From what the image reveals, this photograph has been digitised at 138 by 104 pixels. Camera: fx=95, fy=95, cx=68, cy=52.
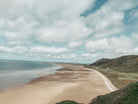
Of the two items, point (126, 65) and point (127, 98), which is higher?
point (127, 98)

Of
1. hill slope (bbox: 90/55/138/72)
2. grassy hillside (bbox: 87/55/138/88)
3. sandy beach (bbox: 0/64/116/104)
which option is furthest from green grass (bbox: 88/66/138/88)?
hill slope (bbox: 90/55/138/72)

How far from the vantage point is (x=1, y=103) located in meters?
18.7

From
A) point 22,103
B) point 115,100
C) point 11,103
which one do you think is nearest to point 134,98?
point 115,100

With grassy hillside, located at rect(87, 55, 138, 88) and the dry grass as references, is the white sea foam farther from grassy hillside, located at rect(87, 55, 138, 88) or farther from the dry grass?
grassy hillside, located at rect(87, 55, 138, 88)

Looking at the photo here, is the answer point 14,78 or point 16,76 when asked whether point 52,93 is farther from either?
point 16,76

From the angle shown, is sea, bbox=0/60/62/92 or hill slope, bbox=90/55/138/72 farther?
hill slope, bbox=90/55/138/72

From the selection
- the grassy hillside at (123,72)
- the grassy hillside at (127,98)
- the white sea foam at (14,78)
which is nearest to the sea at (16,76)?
the white sea foam at (14,78)

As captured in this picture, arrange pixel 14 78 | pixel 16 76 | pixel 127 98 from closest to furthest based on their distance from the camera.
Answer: pixel 127 98 → pixel 14 78 → pixel 16 76

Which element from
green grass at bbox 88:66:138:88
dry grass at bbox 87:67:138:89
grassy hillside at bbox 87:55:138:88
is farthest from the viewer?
grassy hillside at bbox 87:55:138:88

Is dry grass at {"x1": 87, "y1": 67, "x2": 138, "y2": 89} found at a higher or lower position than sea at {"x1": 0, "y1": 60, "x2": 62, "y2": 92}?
lower

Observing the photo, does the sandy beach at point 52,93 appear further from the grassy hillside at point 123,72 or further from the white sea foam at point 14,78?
the grassy hillside at point 123,72

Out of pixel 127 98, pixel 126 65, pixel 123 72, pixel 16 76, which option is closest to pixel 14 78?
pixel 16 76

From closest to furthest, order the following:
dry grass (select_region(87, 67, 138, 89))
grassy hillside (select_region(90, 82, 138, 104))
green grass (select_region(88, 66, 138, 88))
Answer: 1. grassy hillside (select_region(90, 82, 138, 104))
2. dry grass (select_region(87, 67, 138, 89))
3. green grass (select_region(88, 66, 138, 88))

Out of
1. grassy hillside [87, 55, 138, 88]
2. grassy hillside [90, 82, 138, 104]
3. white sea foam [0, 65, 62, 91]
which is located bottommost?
grassy hillside [87, 55, 138, 88]
